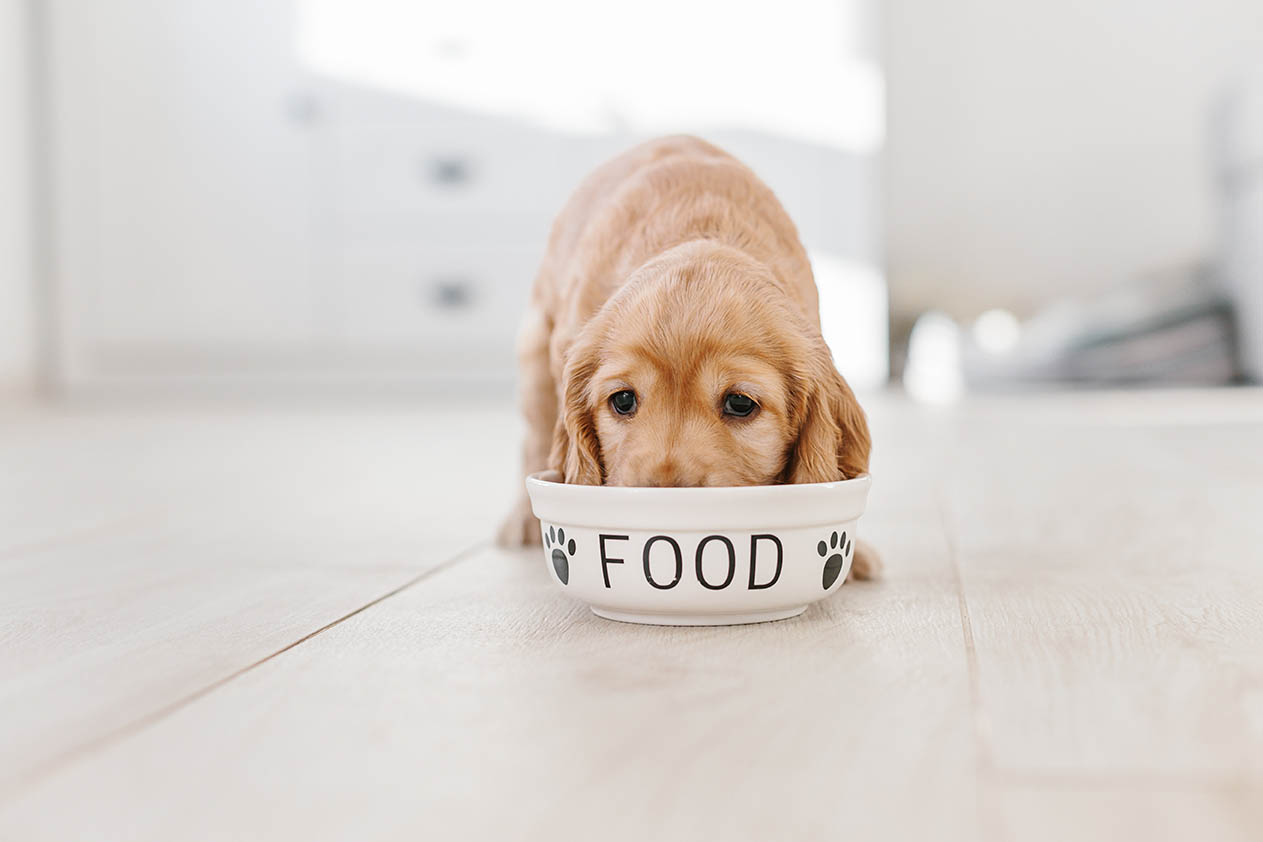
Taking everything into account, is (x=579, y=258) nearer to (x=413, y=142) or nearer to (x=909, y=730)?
(x=909, y=730)

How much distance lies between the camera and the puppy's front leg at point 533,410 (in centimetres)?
154

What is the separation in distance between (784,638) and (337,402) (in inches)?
173

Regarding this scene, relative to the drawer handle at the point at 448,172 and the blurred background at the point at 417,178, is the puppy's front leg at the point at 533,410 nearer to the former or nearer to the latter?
the blurred background at the point at 417,178

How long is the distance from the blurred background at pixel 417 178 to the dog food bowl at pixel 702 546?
4.08 metres

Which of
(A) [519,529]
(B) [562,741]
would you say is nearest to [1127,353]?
(A) [519,529]

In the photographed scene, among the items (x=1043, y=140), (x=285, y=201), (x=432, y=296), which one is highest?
(x=1043, y=140)

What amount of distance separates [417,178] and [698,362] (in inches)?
168

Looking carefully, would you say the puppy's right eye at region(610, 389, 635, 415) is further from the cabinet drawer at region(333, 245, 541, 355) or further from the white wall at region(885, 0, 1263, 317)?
the white wall at region(885, 0, 1263, 317)

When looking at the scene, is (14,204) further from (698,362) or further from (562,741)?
(562,741)

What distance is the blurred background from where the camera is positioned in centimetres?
500

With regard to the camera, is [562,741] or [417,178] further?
[417,178]

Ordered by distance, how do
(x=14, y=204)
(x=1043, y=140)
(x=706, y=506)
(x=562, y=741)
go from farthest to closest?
1. (x=1043, y=140)
2. (x=14, y=204)
3. (x=706, y=506)
4. (x=562, y=741)

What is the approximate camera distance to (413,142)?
16.7 feet

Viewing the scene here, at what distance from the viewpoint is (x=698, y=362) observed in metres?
1.08
